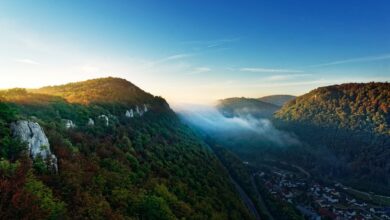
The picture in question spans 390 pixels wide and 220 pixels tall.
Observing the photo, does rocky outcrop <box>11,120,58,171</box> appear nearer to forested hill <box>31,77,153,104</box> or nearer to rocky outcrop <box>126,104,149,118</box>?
forested hill <box>31,77,153,104</box>

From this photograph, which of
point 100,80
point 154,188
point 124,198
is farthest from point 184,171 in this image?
point 100,80

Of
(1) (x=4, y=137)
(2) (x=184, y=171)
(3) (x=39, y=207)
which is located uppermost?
(1) (x=4, y=137)

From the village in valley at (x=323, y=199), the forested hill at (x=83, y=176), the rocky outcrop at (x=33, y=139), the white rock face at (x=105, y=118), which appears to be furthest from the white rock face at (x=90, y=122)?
the village in valley at (x=323, y=199)

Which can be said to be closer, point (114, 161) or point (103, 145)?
point (114, 161)

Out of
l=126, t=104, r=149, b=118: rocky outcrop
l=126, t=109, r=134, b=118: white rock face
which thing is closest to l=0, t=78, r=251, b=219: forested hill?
l=126, t=109, r=134, b=118: white rock face

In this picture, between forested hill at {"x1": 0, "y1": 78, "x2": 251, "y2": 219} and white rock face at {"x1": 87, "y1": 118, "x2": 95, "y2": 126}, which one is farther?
white rock face at {"x1": 87, "y1": 118, "x2": 95, "y2": 126}

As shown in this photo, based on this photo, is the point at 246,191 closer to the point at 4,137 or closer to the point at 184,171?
the point at 184,171
